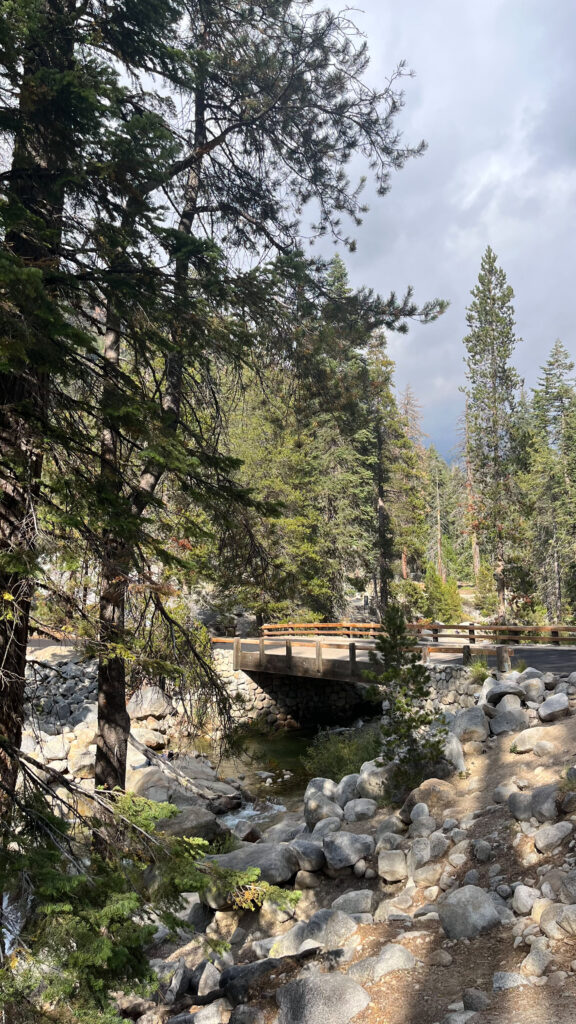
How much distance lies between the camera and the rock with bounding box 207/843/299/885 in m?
7.52

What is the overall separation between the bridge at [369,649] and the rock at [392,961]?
814cm

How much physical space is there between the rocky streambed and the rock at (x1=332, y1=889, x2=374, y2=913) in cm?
2

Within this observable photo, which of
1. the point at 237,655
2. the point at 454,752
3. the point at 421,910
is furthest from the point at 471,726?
the point at 237,655

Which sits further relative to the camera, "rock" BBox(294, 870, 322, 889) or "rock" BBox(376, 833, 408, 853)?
"rock" BBox(294, 870, 322, 889)

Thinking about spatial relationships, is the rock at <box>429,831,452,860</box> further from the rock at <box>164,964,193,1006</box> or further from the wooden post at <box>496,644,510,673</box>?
the wooden post at <box>496,644,510,673</box>

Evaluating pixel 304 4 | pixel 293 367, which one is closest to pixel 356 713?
pixel 293 367

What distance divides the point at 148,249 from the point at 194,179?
315cm

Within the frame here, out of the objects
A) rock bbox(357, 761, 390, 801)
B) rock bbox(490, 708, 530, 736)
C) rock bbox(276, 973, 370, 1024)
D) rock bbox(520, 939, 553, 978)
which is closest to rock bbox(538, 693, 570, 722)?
rock bbox(490, 708, 530, 736)

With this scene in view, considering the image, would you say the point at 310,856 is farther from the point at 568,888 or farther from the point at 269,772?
the point at 269,772

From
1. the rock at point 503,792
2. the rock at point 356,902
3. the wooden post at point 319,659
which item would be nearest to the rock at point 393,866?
the rock at point 356,902

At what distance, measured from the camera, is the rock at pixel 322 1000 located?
441cm

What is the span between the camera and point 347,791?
10.0m

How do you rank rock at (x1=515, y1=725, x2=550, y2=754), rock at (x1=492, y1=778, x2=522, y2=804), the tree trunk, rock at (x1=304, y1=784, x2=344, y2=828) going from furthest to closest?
rock at (x1=304, y1=784, x2=344, y2=828) → rock at (x1=515, y1=725, x2=550, y2=754) → rock at (x1=492, y1=778, x2=522, y2=804) → the tree trunk

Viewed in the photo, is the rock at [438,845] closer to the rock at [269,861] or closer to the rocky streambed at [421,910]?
the rocky streambed at [421,910]
